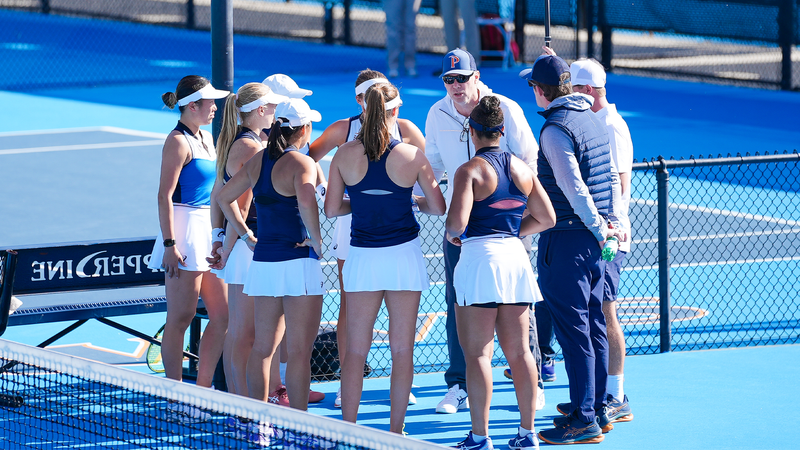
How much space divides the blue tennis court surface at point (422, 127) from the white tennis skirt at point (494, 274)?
1096mm

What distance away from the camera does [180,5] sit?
99.0ft

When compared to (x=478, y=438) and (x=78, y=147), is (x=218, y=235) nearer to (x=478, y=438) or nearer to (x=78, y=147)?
(x=478, y=438)

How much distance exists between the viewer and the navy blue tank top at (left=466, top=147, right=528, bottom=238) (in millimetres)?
5992

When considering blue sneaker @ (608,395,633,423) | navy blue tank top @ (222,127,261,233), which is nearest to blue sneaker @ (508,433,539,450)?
blue sneaker @ (608,395,633,423)

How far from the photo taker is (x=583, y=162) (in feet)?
20.8

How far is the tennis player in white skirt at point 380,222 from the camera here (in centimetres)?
599

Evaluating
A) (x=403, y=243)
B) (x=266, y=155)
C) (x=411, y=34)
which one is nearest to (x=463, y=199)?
(x=403, y=243)

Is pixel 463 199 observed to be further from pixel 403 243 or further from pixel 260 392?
pixel 260 392

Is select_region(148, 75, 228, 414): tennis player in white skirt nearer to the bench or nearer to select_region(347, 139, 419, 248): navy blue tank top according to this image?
the bench

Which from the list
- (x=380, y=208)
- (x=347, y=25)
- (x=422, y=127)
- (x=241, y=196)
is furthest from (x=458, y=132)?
(x=347, y=25)

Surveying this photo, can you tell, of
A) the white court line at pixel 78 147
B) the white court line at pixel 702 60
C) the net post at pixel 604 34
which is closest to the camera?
the white court line at pixel 78 147

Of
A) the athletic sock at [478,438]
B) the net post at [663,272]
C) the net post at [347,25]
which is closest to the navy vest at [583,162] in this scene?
the athletic sock at [478,438]

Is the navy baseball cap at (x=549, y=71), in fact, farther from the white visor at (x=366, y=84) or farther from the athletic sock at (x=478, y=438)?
the athletic sock at (x=478, y=438)

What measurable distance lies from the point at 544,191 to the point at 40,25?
80.4ft
